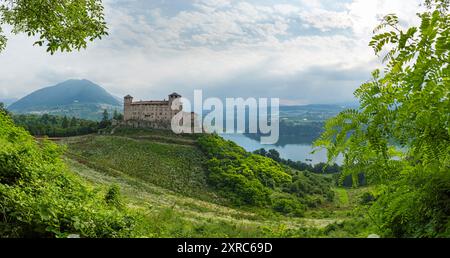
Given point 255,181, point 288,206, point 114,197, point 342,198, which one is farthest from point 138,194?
point 342,198

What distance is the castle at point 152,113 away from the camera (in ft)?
389

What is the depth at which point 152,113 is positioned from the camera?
119750 millimetres

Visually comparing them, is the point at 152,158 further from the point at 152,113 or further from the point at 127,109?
the point at 127,109

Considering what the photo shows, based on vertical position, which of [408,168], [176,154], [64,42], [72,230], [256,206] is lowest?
[256,206]

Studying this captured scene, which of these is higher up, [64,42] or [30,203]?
[64,42]

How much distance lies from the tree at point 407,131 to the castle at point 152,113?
376 ft

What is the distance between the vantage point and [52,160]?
10289 mm

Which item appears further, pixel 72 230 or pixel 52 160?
pixel 52 160

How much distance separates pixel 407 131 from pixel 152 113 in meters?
119

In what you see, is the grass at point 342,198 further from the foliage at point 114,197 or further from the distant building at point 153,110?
the foliage at point 114,197

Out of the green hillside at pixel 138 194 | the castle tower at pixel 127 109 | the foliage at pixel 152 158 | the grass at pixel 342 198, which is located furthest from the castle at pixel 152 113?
the grass at pixel 342 198

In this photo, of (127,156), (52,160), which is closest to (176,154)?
(127,156)

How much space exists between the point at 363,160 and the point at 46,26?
7.73 m
